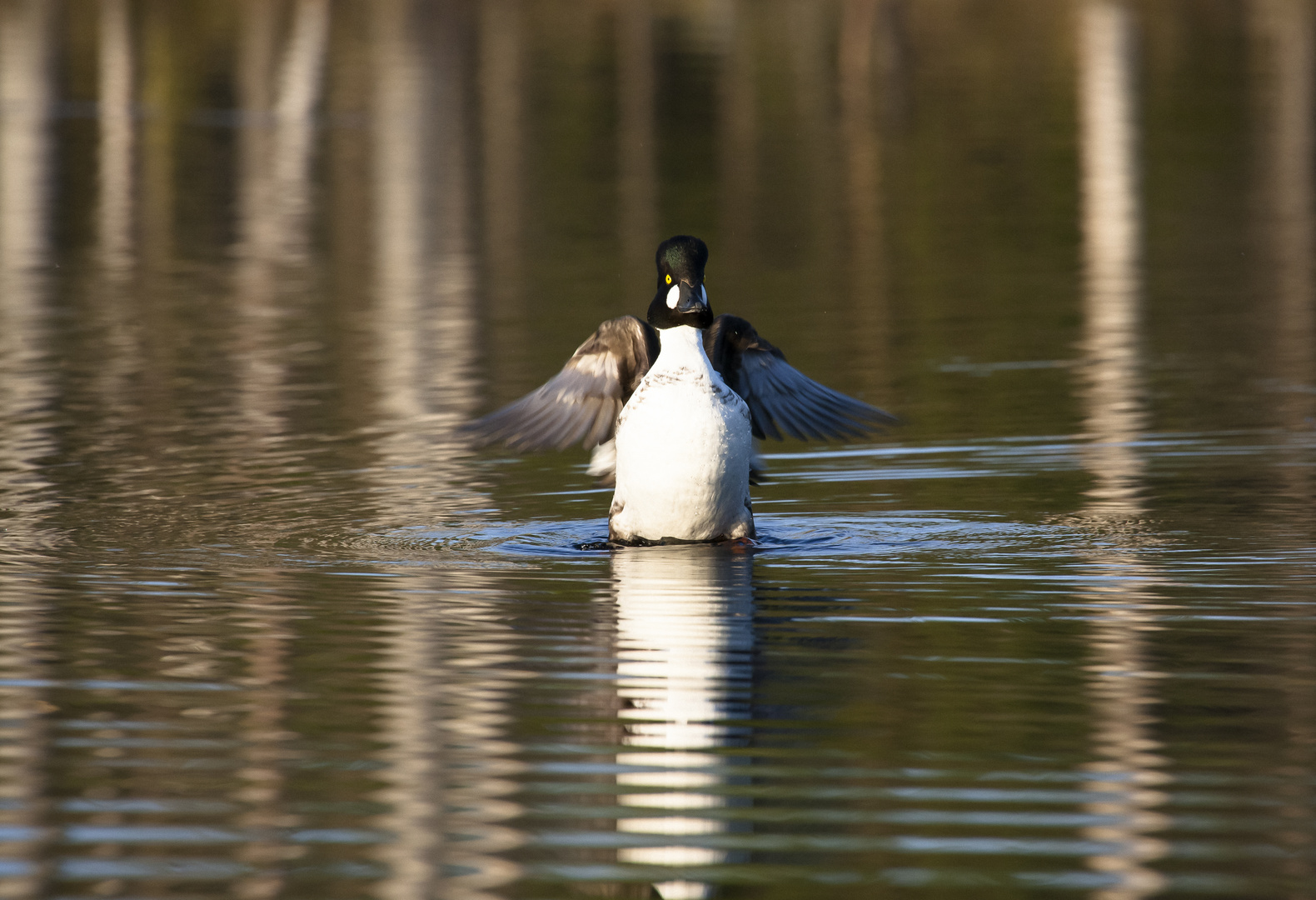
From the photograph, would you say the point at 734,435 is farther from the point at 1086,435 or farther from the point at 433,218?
the point at 433,218

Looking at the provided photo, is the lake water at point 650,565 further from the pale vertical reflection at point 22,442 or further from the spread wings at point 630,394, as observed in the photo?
the spread wings at point 630,394

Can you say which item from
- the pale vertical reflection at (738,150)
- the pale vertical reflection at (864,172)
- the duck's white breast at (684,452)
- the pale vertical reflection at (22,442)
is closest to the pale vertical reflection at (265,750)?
the pale vertical reflection at (22,442)

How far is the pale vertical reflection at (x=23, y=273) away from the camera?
10734 millimetres

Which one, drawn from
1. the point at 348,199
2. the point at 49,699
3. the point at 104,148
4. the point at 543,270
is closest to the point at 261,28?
the point at 104,148

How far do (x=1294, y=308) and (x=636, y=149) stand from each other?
16.9 meters

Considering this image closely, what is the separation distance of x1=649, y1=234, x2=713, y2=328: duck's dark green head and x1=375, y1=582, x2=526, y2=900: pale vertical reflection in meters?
1.46

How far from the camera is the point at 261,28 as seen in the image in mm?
54438

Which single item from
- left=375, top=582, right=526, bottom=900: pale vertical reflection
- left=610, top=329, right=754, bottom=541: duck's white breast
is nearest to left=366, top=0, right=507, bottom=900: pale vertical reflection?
left=375, top=582, right=526, bottom=900: pale vertical reflection

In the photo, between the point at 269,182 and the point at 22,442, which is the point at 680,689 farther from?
the point at 269,182

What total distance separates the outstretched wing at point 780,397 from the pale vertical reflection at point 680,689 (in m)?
1.01

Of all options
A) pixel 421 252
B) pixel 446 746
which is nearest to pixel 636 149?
pixel 421 252

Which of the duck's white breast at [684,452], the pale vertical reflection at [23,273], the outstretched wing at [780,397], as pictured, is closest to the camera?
the duck's white breast at [684,452]

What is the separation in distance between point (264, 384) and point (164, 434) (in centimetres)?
191

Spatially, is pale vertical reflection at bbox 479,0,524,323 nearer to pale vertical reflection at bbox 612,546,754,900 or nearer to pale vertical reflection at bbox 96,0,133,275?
→ pale vertical reflection at bbox 96,0,133,275
